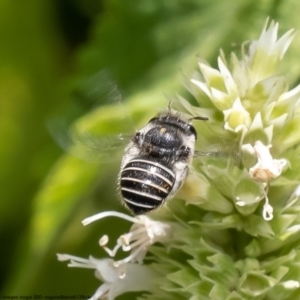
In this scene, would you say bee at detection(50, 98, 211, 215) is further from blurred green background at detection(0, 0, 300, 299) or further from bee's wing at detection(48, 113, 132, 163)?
blurred green background at detection(0, 0, 300, 299)

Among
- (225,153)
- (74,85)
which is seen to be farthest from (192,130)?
(74,85)

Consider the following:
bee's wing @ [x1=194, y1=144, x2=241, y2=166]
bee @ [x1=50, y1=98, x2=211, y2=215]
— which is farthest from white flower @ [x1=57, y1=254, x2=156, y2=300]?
bee's wing @ [x1=194, y1=144, x2=241, y2=166]

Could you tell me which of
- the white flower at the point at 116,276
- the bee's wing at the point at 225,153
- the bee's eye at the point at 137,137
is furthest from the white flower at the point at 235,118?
the white flower at the point at 116,276

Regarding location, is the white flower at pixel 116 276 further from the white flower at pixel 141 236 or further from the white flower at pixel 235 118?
the white flower at pixel 235 118

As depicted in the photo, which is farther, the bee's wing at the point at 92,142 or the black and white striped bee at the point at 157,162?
the bee's wing at the point at 92,142

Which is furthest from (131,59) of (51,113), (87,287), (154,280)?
(154,280)

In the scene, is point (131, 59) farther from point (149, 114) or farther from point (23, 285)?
point (23, 285)
